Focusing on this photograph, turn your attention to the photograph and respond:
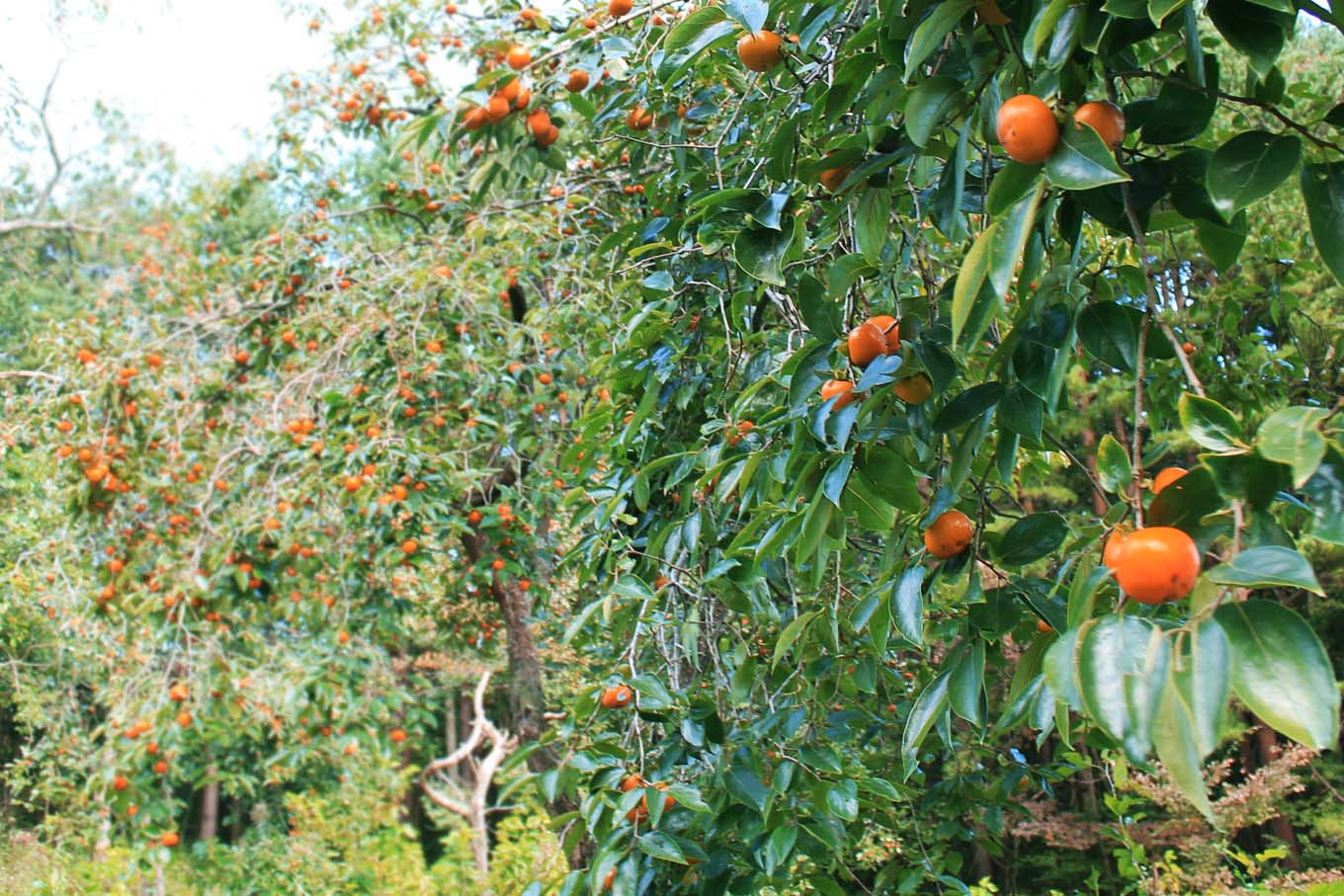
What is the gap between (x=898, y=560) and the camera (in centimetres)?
83

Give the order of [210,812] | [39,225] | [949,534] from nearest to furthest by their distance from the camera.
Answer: [949,534], [39,225], [210,812]

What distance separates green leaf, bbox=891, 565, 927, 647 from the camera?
0.69 meters

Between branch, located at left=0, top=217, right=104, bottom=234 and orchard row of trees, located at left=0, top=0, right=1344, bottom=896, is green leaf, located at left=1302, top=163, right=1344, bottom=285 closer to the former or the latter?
orchard row of trees, located at left=0, top=0, right=1344, bottom=896

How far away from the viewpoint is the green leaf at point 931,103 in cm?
69

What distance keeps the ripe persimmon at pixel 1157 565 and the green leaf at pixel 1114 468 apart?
0.47 ft

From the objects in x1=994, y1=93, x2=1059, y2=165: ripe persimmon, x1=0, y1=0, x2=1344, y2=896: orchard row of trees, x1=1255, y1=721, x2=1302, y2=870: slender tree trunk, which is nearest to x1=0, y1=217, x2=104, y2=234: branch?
x1=0, y1=0, x2=1344, y2=896: orchard row of trees

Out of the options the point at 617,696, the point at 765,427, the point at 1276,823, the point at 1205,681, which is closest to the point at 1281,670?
the point at 1205,681

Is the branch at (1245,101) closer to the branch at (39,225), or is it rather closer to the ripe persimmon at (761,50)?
the ripe persimmon at (761,50)

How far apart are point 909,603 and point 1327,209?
1.18ft

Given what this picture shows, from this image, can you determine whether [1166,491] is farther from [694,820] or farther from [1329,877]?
[1329,877]

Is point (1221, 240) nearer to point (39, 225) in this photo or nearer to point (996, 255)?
point (996, 255)

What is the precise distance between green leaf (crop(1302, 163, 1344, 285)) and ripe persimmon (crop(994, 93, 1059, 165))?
183 millimetres

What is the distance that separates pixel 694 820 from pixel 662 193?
1059mm

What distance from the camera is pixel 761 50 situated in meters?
0.93
